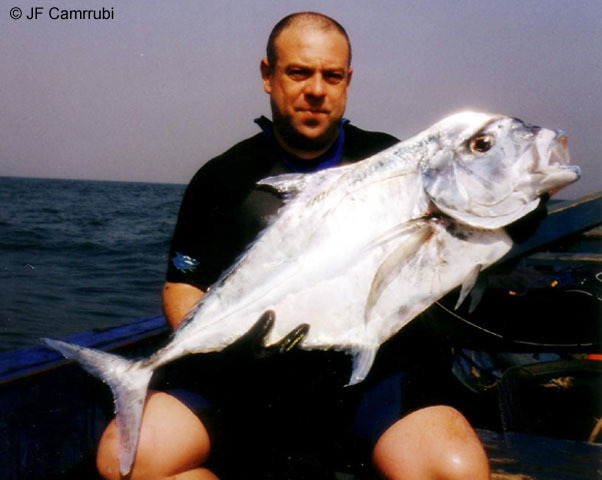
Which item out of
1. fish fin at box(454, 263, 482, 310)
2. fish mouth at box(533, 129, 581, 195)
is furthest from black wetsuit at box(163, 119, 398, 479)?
fish mouth at box(533, 129, 581, 195)

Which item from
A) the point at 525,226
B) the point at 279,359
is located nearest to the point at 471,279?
the point at 525,226

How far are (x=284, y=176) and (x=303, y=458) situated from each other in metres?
1.50

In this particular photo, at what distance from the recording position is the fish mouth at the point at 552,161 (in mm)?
1915

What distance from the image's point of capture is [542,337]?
319 cm

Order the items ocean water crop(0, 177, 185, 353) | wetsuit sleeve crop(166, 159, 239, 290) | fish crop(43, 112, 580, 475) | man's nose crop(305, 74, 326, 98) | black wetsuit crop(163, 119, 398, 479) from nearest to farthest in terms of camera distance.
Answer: fish crop(43, 112, 580, 475), black wetsuit crop(163, 119, 398, 479), man's nose crop(305, 74, 326, 98), wetsuit sleeve crop(166, 159, 239, 290), ocean water crop(0, 177, 185, 353)

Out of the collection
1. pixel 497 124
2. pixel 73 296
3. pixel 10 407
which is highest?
pixel 497 124

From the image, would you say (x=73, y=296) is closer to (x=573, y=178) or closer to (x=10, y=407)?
(x=10, y=407)

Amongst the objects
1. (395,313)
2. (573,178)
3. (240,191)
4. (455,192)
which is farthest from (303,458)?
(573,178)

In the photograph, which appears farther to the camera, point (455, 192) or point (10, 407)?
point (10, 407)

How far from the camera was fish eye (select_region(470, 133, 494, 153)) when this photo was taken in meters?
2.06

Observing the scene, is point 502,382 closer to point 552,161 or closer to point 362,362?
point 362,362

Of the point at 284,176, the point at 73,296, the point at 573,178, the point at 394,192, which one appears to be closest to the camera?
the point at 573,178

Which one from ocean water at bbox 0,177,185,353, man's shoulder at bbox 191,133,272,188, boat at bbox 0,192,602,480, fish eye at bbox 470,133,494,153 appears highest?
fish eye at bbox 470,133,494,153

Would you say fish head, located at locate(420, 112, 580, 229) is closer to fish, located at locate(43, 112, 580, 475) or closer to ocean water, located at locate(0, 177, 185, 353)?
fish, located at locate(43, 112, 580, 475)
